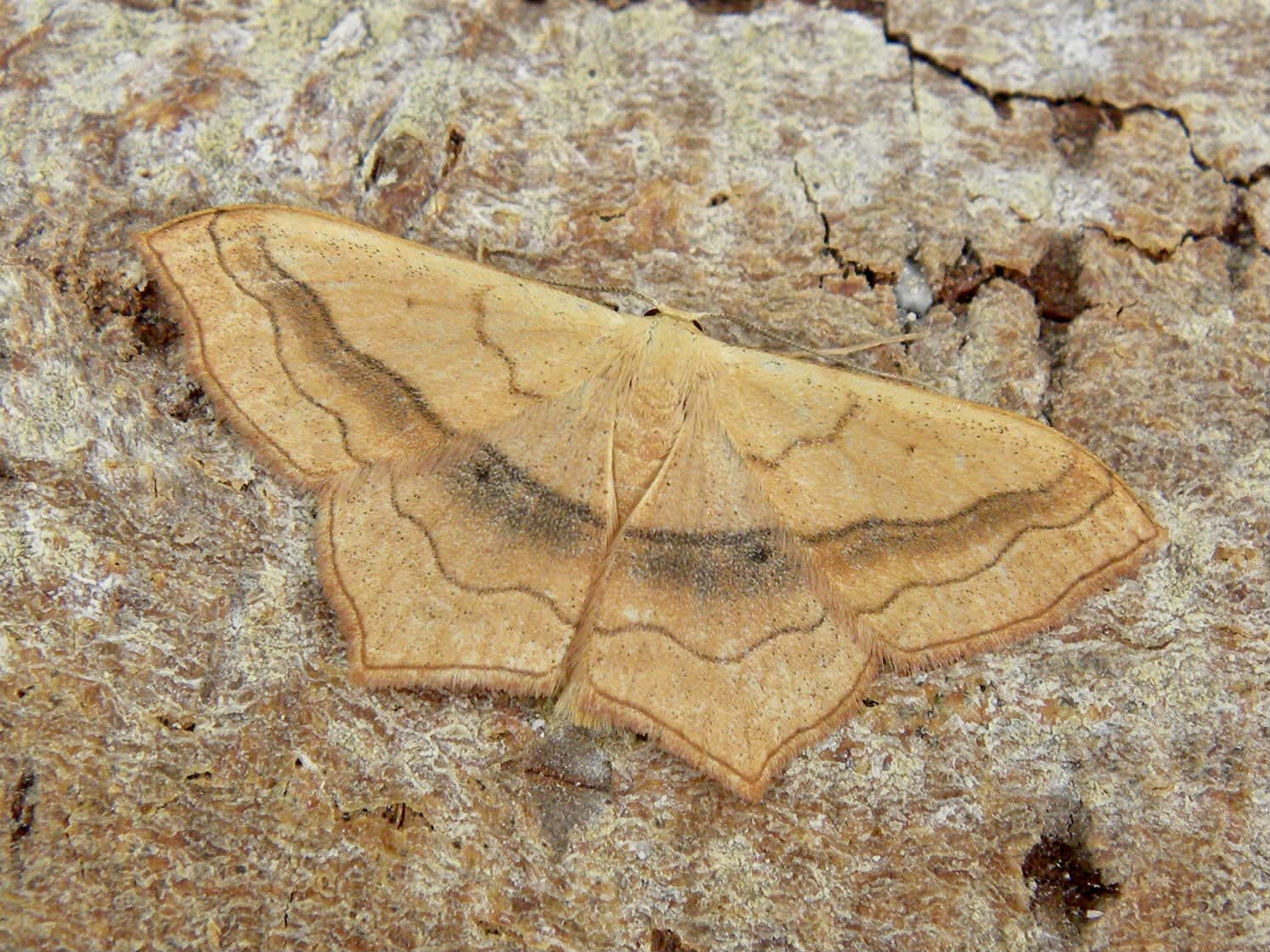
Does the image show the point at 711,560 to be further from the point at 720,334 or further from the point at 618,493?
→ the point at 720,334

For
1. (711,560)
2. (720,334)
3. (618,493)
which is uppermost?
→ (720,334)

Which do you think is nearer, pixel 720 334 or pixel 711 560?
pixel 711 560

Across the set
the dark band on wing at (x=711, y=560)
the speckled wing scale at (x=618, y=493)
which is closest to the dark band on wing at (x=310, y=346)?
the speckled wing scale at (x=618, y=493)

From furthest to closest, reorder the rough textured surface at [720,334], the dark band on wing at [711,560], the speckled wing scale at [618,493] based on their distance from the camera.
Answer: the dark band on wing at [711,560] < the speckled wing scale at [618,493] < the rough textured surface at [720,334]

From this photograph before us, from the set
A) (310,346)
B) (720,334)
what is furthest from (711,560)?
(310,346)

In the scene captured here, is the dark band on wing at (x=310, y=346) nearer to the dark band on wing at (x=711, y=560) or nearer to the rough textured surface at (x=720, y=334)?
the rough textured surface at (x=720, y=334)

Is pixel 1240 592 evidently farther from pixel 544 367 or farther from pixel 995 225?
pixel 544 367

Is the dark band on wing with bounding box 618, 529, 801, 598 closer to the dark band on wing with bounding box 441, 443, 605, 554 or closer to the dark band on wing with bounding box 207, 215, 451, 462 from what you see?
the dark band on wing with bounding box 441, 443, 605, 554
